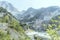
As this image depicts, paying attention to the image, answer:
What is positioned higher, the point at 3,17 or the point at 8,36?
the point at 3,17

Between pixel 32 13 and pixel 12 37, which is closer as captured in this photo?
pixel 12 37

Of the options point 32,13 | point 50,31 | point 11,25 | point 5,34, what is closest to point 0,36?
point 5,34

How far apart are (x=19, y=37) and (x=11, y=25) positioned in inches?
35.3

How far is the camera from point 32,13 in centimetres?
5597

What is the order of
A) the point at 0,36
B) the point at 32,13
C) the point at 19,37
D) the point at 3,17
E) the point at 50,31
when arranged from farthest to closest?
the point at 32,13 → the point at 3,17 → the point at 19,37 → the point at 0,36 → the point at 50,31

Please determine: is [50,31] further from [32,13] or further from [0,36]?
[32,13]

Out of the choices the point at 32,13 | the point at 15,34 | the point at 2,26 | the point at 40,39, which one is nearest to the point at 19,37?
the point at 15,34

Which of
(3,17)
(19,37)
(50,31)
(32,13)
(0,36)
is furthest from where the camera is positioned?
(32,13)

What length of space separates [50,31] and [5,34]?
2793 millimetres

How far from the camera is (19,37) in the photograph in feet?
47.9

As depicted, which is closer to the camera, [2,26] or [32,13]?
[2,26]

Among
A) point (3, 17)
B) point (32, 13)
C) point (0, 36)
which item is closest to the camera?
point (0, 36)

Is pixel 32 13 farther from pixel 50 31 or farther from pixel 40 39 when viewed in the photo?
pixel 50 31

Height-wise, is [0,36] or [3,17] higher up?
[3,17]
